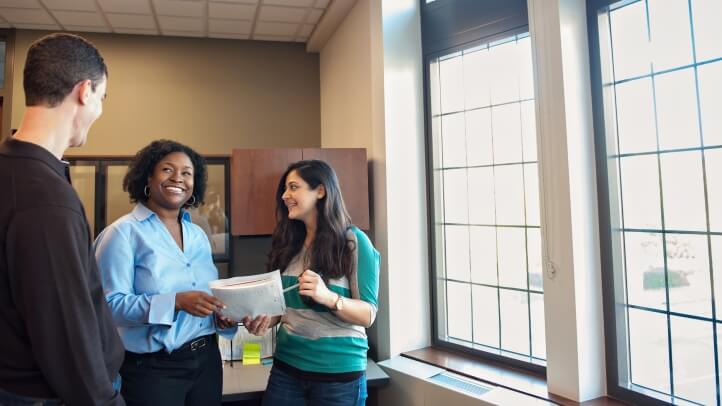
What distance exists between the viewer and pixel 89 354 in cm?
85

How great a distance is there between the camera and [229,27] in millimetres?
3383

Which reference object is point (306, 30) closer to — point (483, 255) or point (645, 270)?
point (483, 255)

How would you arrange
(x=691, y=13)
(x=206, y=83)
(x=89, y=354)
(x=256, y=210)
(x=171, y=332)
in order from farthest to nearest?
(x=206, y=83), (x=256, y=210), (x=691, y=13), (x=171, y=332), (x=89, y=354)

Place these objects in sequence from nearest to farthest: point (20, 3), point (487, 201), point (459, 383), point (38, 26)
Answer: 1. point (459, 383)
2. point (487, 201)
3. point (20, 3)
4. point (38, 26)

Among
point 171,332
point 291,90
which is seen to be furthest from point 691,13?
point 291,90

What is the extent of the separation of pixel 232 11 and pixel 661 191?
2.85 m

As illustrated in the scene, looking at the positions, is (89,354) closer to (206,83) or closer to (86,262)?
(86,262)

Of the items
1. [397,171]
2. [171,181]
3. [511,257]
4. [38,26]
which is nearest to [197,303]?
[171,181]

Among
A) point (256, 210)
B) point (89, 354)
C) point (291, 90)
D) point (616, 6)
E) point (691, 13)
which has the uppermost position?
point (291, 90)

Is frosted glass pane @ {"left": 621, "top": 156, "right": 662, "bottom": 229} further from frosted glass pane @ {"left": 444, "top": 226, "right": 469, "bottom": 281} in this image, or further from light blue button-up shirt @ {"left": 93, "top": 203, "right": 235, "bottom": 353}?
light blue button-up shirt @ {"left": 93, "top": 203, "right": 235, "bottom": 353}

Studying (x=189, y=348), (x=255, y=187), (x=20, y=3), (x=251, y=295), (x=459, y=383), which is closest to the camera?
(x=251, y=295)

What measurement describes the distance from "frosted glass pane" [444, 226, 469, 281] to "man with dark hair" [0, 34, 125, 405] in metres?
1.91

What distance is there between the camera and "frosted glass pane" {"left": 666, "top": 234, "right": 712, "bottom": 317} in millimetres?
1530

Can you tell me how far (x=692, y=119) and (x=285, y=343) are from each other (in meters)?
1.71
